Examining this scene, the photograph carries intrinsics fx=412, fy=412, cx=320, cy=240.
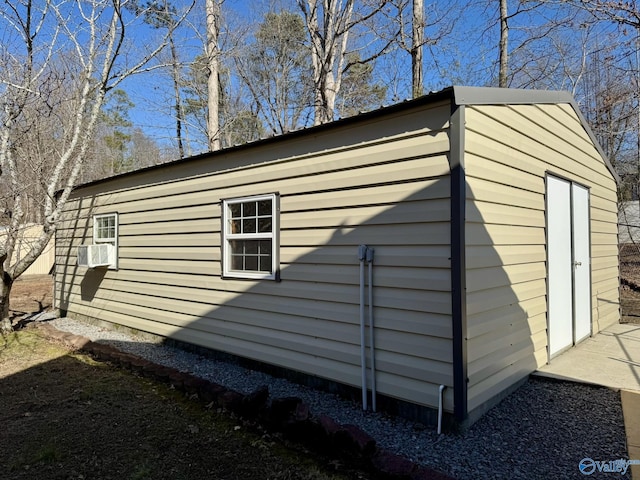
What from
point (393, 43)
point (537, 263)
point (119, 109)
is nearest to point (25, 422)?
point (537, 263)

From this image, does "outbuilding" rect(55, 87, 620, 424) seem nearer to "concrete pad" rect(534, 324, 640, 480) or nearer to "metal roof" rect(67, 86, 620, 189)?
"metal roof" rect(67, 86, 620, 189)

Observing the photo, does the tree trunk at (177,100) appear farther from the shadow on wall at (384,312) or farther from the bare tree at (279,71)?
the shadow on wall at (384,312)

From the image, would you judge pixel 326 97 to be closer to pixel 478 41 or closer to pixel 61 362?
pixel 478 41

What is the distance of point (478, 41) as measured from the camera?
12359 millimetres

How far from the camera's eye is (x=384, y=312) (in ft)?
11.6

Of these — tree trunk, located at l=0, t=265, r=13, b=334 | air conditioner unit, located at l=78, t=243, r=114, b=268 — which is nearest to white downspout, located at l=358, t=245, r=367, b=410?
air conditioner unit, located at l=78, t=243, r=114, b=268

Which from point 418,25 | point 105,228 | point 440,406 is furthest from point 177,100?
point 440,406

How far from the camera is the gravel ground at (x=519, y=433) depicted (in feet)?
8.84

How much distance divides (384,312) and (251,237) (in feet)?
6.29

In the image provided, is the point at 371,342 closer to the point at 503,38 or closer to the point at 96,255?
the point at 96,255

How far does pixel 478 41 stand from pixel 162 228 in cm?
1111

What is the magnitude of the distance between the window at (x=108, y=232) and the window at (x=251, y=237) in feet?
9.99

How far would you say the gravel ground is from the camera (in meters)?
2.70

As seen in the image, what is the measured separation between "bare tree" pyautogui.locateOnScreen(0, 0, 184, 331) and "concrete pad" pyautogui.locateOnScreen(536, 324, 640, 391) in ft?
24.2
